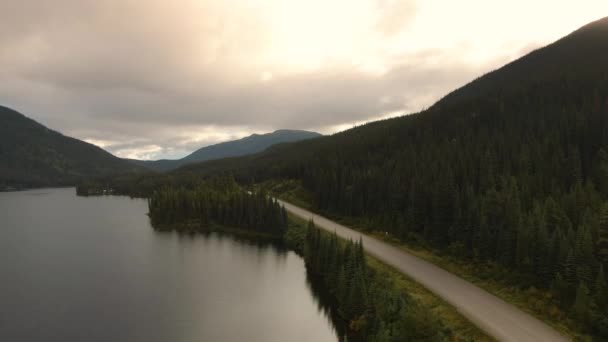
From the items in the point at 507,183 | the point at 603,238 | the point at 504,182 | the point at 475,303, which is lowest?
the point at 475,303

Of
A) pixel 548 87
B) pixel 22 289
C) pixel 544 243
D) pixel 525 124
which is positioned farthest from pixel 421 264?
pixel 548 87

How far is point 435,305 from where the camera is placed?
1750 inches

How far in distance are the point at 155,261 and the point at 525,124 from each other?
14269cm

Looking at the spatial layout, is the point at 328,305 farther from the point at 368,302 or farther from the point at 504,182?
the point at 504,182

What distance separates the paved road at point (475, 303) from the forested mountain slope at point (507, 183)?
5.66 meters

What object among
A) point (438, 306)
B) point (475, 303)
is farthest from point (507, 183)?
point (438, 306)

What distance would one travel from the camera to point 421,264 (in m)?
63.3

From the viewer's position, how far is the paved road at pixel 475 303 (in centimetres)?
3747

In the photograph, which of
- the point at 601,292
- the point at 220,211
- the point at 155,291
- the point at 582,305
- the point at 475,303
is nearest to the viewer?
the point at 582,305

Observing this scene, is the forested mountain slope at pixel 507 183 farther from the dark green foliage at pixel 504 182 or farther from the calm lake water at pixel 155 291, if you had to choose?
the calm lake water at pixel 155 291

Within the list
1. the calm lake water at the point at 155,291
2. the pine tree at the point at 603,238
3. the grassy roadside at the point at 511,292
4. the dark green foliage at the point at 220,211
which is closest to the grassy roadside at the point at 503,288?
the grassy roadside at the point at 511,292

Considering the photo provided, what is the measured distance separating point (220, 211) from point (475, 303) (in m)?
101

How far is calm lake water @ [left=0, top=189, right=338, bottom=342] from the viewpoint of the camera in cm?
4916

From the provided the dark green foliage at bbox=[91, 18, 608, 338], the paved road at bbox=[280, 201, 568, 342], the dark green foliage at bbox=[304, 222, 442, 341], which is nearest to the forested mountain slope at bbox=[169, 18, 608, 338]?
the dark green foliage at bbox=[91, 18, 608, 338]
